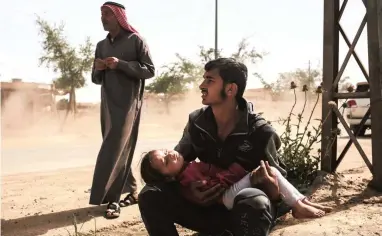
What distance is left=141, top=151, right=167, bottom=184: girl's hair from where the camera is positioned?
8.21 feet

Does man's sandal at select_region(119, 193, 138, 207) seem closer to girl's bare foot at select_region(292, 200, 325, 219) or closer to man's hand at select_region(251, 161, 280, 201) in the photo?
man's hand at select_region(251, 161, 280, 201)

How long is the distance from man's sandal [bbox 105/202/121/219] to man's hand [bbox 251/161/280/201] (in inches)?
75.4

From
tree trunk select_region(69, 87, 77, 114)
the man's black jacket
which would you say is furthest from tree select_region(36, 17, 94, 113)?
the man's black jacket

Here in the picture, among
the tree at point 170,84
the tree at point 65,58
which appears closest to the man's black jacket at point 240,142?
the tree at point 65,58

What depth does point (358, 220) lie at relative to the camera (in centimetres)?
344

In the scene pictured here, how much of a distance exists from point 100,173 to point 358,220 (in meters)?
2.03

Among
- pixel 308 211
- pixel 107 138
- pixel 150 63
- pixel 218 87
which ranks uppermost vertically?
pixel 150 63

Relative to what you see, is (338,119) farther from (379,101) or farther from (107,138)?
(107,138)

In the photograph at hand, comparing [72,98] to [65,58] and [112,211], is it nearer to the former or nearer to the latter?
[65,58]

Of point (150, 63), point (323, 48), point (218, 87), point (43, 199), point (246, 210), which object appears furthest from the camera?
point (323, 48)

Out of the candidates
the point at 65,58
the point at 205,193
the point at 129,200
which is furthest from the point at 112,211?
the point at 65,58

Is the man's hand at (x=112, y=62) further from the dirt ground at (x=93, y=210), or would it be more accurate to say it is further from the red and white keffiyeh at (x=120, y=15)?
the dirt ground at (x=93, y=210)

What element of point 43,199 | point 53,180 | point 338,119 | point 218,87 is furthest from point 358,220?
point 53,180

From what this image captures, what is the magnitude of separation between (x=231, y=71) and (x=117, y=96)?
1.71 m
